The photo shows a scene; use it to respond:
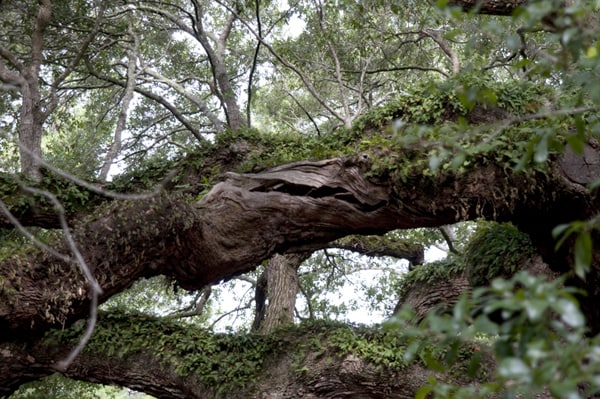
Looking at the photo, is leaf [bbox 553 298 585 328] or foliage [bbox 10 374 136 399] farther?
foliage [bbox 10 374 136 399]

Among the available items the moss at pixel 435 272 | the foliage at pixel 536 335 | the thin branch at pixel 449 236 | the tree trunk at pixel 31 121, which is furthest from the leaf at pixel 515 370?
the thin branch at pixel 449 236

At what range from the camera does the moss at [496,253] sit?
19.5ft

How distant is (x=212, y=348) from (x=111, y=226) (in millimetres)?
1873

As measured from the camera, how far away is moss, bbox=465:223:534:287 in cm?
593

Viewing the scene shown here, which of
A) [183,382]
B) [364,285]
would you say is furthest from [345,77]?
[183,382]

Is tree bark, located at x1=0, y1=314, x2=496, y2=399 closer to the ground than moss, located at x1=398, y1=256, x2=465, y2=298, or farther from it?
closer to the ground

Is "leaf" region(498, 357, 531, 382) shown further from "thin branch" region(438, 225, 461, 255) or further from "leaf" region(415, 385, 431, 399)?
"thin branch" region(438, 225, 461, 255)

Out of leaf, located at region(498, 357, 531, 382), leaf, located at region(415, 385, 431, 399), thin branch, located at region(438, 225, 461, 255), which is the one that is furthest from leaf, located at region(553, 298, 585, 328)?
thin branch, located at region(438, 225, 461, 255)

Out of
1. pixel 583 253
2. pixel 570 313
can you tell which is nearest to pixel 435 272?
pixel 583 253

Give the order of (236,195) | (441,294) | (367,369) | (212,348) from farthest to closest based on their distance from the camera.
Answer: (441,294)
(212,348)
(367,369)
(236,195)

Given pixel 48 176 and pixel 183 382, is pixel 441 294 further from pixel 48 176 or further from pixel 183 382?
pixel 48 176

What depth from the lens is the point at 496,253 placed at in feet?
20.0

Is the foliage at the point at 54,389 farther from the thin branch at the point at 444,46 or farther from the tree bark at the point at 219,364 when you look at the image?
the thin branch at the point at 444,46

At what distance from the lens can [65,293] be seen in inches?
182
